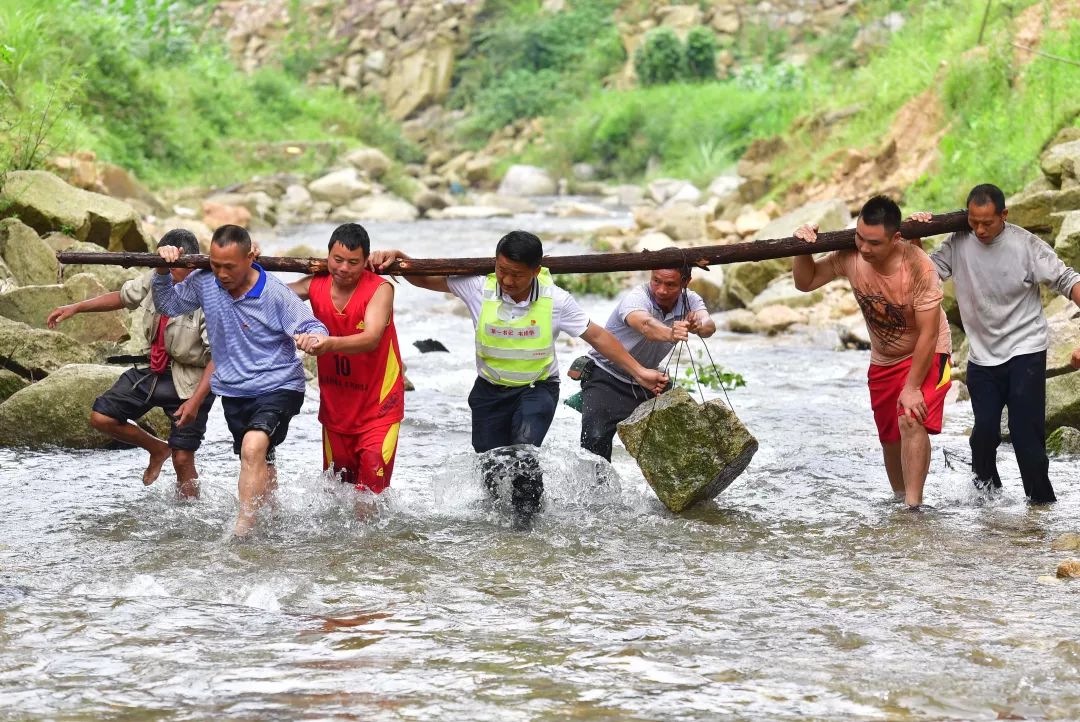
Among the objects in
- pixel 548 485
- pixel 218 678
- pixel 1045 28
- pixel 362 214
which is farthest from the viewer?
pixel 362 214

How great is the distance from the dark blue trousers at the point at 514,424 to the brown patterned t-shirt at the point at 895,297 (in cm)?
162

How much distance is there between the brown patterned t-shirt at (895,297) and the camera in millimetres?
6648

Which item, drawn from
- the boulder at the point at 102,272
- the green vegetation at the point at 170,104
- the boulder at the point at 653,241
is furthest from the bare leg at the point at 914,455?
the green vegetation at the point at 170,104

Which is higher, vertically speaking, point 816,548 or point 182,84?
point 182,84

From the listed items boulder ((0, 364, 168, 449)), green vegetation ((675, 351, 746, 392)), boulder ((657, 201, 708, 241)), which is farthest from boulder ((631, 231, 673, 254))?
boulder ((0, 364, 168, 449))

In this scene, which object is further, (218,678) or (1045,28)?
(1045,28)

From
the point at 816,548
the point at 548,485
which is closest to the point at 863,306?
the point at 816,548

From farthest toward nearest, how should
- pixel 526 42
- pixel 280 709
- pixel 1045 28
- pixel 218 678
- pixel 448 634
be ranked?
pixel 526 42, pixel 1045 28, pixel 448 634, pixel 218 678, pixel 280 709

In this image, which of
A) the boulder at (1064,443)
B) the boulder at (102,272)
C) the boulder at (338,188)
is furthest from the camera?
the boulder at (338,188)

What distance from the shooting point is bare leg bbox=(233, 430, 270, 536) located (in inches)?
248

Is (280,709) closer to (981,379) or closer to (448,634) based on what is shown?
(448,634)

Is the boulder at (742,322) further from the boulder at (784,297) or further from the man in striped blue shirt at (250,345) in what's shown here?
the man in striped blue shirt at (250,345)

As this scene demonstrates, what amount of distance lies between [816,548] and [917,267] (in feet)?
4.84

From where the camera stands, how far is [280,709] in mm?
4262
